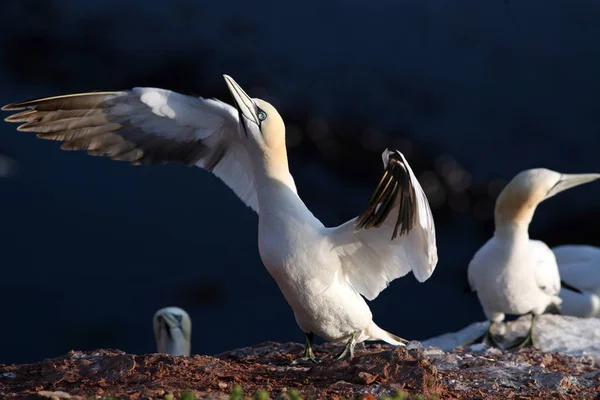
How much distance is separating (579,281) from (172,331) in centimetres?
369

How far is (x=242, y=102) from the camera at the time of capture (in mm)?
4812

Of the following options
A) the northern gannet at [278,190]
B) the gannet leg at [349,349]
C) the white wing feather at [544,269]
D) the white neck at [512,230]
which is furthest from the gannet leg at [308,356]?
the white wing feather at [544,269]

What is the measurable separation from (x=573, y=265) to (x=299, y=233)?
5.15 m

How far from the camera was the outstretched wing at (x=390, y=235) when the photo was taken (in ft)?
14.1

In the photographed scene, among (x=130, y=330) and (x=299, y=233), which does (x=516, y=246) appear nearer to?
(x=299, y=233)

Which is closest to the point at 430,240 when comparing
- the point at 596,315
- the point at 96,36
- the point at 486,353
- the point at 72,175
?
the point at 486,353

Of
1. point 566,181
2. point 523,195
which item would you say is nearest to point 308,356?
point 523,195

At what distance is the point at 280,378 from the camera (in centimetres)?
444

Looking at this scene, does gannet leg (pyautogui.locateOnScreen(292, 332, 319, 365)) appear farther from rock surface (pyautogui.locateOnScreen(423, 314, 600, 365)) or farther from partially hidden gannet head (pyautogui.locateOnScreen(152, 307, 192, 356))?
partially hidden gannet head (pyautogui.locateOnScreen(152, 307, 192, 356))

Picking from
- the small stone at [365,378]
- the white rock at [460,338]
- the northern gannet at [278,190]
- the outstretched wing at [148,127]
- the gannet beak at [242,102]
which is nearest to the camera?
the small stone at [365,378]

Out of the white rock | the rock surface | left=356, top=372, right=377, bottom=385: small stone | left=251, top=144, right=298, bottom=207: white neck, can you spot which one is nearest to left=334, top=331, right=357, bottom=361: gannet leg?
left=356, top=372, right=377, bottom=385: small stone

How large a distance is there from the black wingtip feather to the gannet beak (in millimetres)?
771

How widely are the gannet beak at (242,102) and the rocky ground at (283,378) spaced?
3.82ft

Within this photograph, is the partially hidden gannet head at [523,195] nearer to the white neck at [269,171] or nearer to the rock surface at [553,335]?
the rock surface at [553,335]
